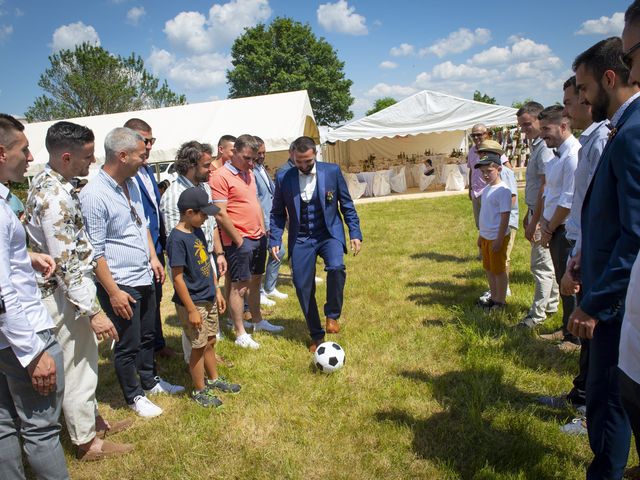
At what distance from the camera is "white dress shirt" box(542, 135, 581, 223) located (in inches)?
144

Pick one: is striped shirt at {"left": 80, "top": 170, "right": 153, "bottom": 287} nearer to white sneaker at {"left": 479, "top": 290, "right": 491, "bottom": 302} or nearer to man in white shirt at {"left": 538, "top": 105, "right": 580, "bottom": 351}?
man in white shirt at {"left": 538, "top": 105, "right": 580, "bottom": 351}

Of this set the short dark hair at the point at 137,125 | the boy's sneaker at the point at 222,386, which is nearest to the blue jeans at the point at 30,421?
the boy's sneaker at the point at 222,386

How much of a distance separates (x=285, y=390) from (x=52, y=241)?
86.4 inches

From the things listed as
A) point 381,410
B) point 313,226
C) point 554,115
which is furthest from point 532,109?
point 381,410

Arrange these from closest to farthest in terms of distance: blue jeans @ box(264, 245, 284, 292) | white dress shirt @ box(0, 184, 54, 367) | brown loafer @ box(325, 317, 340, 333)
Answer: white dress shirt @ box(0, 184, 54, 367), brown loafer @ box(325, 317, 340, 333), blue jeans @ box(264, 245, 284, 292)

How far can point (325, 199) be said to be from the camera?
461 centimetres

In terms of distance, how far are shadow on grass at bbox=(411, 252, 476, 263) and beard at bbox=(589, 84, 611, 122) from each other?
18.8 ft

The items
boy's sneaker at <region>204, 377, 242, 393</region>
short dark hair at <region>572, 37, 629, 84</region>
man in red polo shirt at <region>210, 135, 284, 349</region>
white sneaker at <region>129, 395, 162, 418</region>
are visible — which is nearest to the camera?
short dark hair at <region>572, 37, 629, 84</region>

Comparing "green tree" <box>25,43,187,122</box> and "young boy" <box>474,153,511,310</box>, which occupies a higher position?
"green tree" <box>25,43,187,122</box>

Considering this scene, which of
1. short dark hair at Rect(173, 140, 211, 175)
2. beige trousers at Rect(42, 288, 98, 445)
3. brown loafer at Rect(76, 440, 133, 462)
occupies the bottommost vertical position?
brown loafer at Rect(76, 440, 133, 462)

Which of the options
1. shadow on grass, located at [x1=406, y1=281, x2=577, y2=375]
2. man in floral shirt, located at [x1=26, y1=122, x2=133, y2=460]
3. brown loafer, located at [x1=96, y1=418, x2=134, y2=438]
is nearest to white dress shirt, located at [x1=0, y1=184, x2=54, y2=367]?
man in floral shirt, located at [x1=26, y1=122, x2=133, y2=460]

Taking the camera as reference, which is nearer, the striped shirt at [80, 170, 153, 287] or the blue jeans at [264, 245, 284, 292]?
the striped shirt at [80, 170, 153, 287]

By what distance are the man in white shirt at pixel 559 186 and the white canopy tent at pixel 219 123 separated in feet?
40.4

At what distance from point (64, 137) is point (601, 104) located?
296 cm
